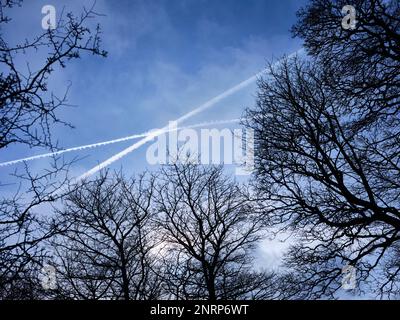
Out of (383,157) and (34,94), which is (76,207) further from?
(383,157)

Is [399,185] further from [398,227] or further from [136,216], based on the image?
[136,216]

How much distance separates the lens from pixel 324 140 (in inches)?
318

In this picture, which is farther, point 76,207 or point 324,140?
point 76,207

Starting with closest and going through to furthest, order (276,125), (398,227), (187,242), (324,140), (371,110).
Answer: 1. (398,227)
2. (371,110)
3. (324,140)
4. (276,125)
5. (187,242)

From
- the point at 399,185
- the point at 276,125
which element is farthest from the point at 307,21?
the point at 399,185

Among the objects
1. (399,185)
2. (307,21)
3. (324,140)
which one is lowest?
(399,185)

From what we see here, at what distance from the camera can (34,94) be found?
14.8 feet

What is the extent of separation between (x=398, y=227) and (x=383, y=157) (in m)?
1.81

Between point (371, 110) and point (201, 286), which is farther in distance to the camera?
point (201, 286)

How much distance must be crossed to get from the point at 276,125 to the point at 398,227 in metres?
3.85
